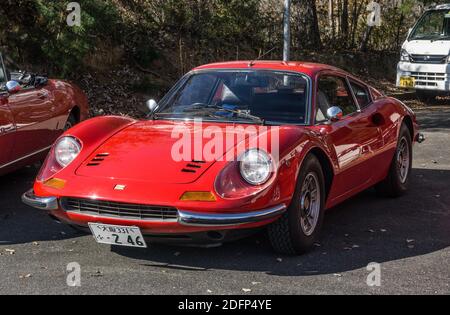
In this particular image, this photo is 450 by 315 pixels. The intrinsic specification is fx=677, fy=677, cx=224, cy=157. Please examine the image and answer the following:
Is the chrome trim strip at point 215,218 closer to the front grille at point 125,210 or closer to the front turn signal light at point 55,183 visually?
the front grille at point 125,210

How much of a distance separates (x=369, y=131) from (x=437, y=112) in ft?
28.7

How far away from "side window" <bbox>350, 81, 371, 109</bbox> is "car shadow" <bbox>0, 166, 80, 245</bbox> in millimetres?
2889

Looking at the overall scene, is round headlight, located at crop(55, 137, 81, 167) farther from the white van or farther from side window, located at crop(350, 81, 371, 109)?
the white van

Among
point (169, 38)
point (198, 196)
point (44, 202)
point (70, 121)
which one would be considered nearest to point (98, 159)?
point (44, 202)

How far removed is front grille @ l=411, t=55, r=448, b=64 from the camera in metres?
14.8

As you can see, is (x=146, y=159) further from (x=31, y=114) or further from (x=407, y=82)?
(x=407, y=82)

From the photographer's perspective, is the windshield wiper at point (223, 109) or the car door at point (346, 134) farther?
the car door at point (346, 134)

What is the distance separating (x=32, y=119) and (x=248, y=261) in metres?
3.41

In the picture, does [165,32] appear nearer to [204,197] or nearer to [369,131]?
[369,131]

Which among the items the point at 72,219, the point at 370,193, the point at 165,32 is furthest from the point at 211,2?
the point at 72,219

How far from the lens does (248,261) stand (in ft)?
15.8

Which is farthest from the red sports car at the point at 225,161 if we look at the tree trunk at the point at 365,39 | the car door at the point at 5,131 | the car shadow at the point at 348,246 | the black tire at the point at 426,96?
the tree trunk at the point at 365,39

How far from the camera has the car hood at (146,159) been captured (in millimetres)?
4582

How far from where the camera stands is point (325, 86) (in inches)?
235
